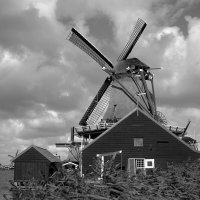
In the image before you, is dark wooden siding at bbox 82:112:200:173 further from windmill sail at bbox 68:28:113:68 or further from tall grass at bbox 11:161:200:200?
tall grass at bbox 11:161:200:200

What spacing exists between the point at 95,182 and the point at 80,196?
1.52 feet

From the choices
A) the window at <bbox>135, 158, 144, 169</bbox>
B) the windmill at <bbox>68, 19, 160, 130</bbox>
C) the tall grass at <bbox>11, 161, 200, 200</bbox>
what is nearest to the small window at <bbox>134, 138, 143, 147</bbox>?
the window at <bbox>135, 158, 144, 169</bbox>

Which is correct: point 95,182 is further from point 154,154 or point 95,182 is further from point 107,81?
point 107,81

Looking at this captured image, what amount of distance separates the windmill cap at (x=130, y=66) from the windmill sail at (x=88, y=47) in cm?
171

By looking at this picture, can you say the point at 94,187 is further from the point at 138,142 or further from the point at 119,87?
the point at 119,87

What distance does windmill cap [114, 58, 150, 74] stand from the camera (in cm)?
4530

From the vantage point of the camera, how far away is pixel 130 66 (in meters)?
45.4

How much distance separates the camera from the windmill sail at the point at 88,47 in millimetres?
47866

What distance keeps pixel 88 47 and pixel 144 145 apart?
1709 cm

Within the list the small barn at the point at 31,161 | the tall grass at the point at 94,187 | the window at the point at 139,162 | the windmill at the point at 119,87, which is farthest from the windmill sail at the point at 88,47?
the tall grass at the point at 94,187

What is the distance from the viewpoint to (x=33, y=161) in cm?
4019

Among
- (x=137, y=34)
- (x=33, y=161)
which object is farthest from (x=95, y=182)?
(x=137, y=34)

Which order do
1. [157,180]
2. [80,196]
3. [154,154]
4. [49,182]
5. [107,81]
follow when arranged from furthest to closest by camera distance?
1. [107,81]
2. [154,154]
3. [157,180]
4. [49,182]
5. [80,196]

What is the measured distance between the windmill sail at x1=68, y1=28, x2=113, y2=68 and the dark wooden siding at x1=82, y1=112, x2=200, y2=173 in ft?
43.9
